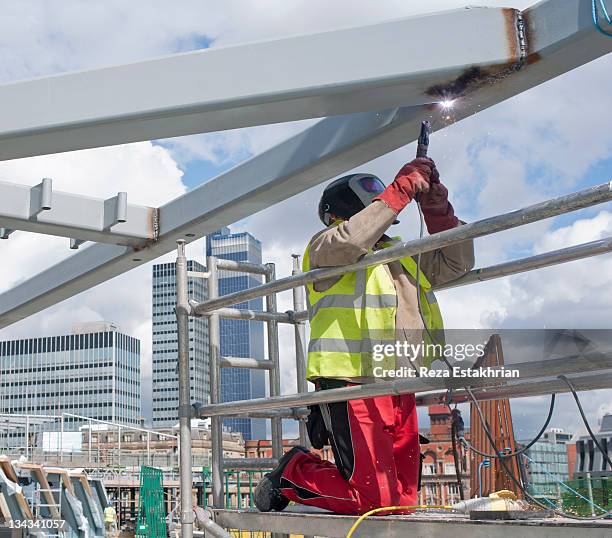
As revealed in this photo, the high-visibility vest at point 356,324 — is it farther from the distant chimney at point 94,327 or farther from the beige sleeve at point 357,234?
the distant chimney at point 94,327

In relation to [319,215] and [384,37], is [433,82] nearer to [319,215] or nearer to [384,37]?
[384,37]

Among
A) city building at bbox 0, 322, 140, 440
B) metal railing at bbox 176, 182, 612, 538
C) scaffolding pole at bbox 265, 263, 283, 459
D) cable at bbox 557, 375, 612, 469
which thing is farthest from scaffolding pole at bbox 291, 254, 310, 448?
city building at bbox 0, 322, 140, 440

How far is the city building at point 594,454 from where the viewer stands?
2.03 metres

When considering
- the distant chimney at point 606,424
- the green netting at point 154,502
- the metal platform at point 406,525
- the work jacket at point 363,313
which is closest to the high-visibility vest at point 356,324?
the work jacket at point 363,313

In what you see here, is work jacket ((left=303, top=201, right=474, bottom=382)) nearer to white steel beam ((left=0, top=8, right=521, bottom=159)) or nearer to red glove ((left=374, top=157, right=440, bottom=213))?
red glove ((left=374, top=157, right=440, bottom=213))

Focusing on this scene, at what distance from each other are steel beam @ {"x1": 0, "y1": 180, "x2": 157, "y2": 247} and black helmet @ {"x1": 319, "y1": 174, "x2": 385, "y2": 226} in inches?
93.8

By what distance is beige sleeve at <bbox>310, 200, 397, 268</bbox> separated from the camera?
2.58 metres

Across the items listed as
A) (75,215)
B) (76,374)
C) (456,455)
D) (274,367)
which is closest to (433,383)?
(456,455)

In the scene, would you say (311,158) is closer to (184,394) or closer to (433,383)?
(184,394)

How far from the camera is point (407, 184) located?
8.61 ft

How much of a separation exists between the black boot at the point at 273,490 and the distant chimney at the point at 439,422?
509 millimetres

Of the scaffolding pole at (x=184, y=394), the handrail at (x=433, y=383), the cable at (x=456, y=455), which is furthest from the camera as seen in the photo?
the scaffolding pole at (x=184, y=394)

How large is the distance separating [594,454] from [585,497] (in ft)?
0.76

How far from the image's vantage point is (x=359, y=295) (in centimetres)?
279
